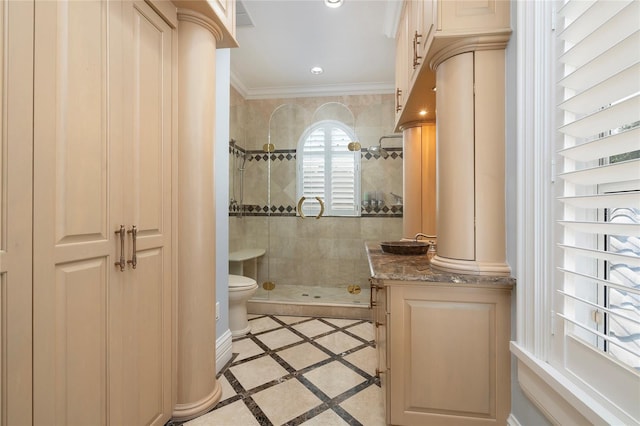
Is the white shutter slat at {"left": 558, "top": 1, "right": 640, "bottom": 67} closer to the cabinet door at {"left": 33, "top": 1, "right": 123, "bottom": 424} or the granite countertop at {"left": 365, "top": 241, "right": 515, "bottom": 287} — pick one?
the granite countertop at {"left": 365, "top": 241, "right": 515, "bottom": 287}

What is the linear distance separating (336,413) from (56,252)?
148cm

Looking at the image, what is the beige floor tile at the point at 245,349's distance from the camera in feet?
7.36

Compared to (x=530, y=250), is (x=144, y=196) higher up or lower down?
higher up

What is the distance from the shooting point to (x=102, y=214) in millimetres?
1077

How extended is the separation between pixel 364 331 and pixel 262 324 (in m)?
0.98

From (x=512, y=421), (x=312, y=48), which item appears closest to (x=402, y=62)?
(x=312, y=48)

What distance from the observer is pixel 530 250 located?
1.13 metres

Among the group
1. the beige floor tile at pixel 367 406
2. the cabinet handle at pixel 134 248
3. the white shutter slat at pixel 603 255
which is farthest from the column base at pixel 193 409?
the white shutter slat at pixel 603 255

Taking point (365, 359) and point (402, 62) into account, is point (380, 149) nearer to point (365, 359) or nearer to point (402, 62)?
point (402, 62)

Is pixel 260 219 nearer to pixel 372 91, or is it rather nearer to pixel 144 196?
pixel 372 91

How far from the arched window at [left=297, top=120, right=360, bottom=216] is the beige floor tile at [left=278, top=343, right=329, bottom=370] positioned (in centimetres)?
173

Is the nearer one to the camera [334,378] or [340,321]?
[334,378]

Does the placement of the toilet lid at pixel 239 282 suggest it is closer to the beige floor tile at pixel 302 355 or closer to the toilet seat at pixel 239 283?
the toilet seat at pixel 239 283

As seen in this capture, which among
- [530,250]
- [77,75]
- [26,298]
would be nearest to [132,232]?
[26,298]
